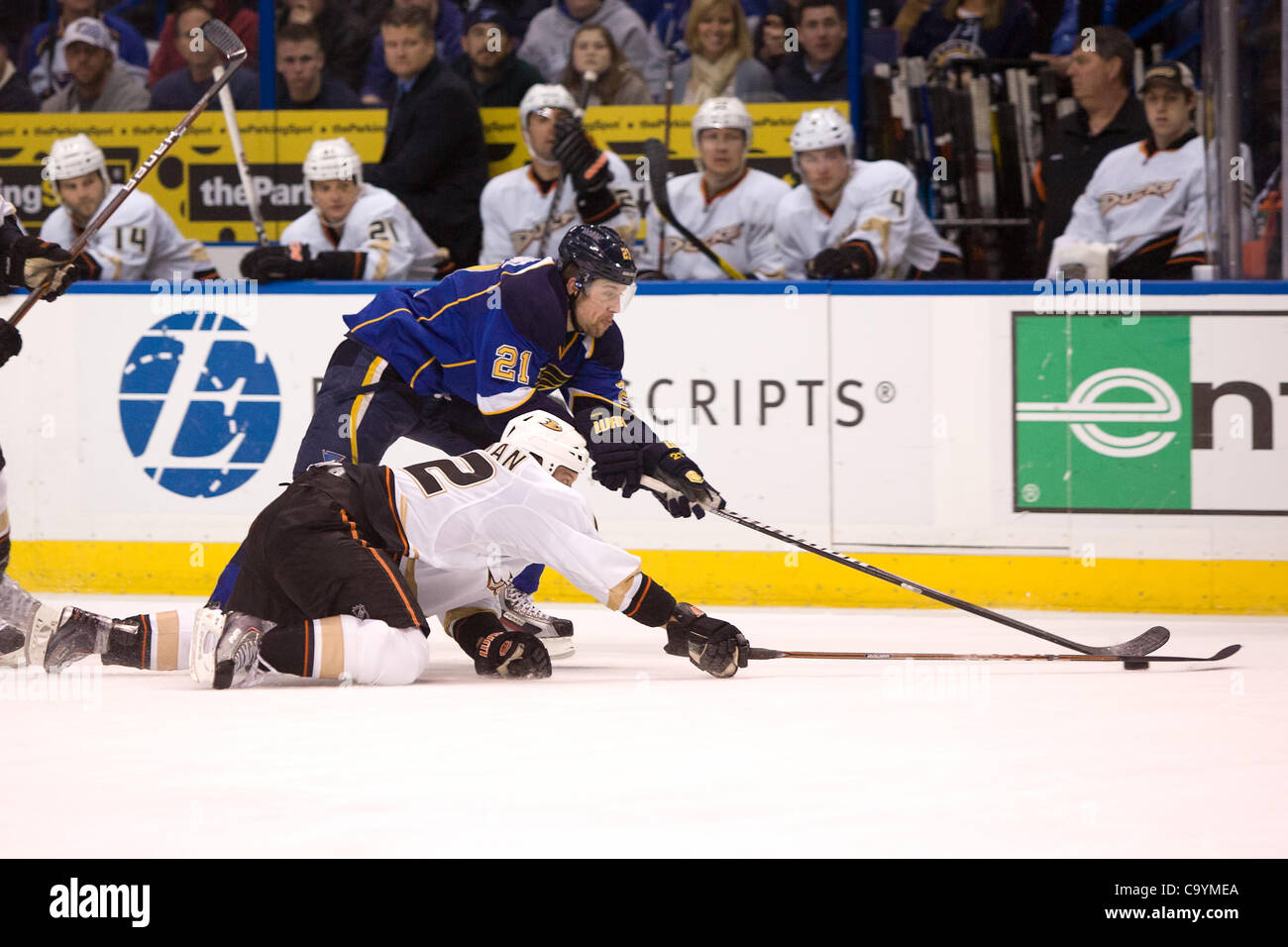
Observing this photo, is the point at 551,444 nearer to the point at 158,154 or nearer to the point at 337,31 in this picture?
the point at 158,154

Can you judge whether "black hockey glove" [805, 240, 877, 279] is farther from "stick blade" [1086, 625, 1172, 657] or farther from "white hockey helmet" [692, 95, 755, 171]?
"stick blade" [1086, 625, 1172, 657]

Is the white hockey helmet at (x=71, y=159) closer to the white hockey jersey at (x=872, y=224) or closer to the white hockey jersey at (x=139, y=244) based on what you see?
the white hockey jersey at (x=139, y=244)

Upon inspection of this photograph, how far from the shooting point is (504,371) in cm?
457

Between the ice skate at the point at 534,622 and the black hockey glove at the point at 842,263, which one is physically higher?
the black hockey glove at the point at 842,263

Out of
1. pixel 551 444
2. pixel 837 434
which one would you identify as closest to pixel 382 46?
pixel 837 434

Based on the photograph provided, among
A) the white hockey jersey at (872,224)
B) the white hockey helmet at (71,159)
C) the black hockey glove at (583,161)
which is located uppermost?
the white hockey helmet at (71,159)

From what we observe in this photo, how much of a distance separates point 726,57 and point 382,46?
1550mm

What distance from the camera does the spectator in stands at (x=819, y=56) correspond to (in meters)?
6.96

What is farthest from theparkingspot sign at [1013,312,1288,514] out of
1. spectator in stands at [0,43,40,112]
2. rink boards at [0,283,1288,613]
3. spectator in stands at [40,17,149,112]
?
spectator in stands at [0,43,40,112]

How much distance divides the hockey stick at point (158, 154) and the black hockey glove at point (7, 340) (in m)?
0.07

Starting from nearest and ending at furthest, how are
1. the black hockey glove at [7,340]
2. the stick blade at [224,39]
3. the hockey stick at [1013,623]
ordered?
the hockey stick at [1013,623]
the black hockey glove at [7,340]
the stick blade at [224,39]

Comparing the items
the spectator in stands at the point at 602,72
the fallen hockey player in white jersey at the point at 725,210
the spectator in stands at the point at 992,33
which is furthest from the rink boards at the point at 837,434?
the spectator in stands at the point at 992,33

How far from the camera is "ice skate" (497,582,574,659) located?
16.1 feet

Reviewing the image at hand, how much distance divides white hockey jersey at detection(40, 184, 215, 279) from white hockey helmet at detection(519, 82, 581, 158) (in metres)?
1.37
